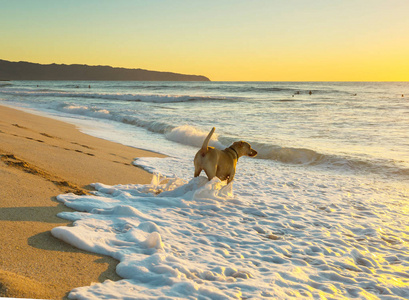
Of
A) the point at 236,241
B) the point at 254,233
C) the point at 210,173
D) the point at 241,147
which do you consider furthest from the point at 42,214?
the point at 241,147

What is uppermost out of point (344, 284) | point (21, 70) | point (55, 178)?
point (21, 70)

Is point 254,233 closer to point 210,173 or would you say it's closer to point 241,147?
point 210,173

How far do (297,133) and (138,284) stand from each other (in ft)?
41.5

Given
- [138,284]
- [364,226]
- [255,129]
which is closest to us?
[138,284]

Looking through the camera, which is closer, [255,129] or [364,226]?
[364,226]

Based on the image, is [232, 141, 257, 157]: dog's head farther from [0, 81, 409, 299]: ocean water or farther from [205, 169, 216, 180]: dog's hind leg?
[205, 169, 216, 180]: dog's hind leg

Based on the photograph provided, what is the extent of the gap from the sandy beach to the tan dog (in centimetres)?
158

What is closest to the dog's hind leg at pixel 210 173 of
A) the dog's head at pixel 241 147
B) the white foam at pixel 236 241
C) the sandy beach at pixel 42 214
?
the white foam at pixel 236 241

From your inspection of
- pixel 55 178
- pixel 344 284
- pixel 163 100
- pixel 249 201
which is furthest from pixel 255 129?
pixel 163 100

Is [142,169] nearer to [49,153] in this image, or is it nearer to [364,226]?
[49,153]

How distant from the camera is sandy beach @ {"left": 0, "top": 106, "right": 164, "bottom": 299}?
106 inches

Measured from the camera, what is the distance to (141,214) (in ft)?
15.2

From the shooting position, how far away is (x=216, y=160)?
5.90m

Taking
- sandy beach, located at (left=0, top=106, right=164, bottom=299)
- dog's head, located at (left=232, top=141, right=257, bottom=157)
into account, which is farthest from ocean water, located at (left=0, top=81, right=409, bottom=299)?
dog's head, located at (left=232, top=141, right=257, bottom=157)
